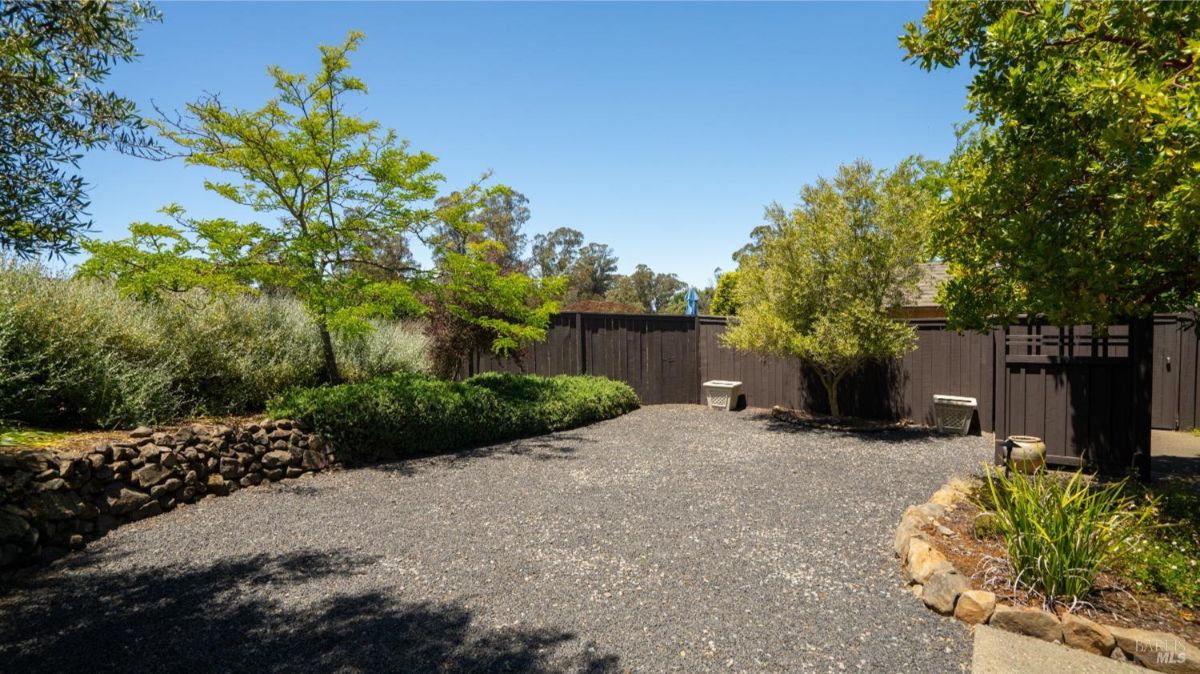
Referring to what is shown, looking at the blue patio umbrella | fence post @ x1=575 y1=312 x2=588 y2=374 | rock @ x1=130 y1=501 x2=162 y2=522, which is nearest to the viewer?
rock @ x1=130 y1=501 x2=162 y2=522

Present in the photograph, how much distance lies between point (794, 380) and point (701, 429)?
2.66 metres

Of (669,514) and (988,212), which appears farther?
(669,514)

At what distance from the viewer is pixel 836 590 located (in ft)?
11.2

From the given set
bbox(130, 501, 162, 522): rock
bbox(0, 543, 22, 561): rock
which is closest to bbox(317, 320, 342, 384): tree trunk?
bbox(130, 501, 162, 522): rock

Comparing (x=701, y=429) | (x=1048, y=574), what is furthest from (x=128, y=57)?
(x=701, y=429)

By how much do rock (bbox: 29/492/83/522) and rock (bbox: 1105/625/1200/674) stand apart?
644cm

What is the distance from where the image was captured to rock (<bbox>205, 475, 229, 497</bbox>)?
17.5 ft

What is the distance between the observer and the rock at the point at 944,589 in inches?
122

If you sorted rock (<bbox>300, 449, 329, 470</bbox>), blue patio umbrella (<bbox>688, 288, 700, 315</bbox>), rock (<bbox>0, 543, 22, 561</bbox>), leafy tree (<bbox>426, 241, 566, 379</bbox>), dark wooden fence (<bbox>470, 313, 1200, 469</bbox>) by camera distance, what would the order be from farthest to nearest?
blue patio umbrella (<bbox>688, 288, 700, 315</bbox>) → leafy tree (<bbox>426, 241, 566, 379</bbox>) → rock (<bbox>300, 449, 329, 470</bbox>) → dark wooden fence (<bbox>470, 313, 1200, 469</bbox>) → rock (<bbox>0, 543, 22, 561</bbox>)

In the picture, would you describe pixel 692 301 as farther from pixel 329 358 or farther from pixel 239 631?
pixel 239 631

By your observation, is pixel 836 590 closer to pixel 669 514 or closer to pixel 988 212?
pixel 669 514

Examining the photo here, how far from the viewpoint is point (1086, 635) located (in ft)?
9.15

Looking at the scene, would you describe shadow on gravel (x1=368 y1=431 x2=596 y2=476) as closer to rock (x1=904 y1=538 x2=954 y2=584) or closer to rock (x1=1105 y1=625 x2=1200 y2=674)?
rock (x1=904 y1=538 x2=954 y2=584)

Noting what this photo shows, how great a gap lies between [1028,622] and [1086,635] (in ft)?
0.74
